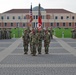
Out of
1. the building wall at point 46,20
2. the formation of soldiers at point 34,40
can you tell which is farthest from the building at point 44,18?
the formation of soldiers at point 34,40

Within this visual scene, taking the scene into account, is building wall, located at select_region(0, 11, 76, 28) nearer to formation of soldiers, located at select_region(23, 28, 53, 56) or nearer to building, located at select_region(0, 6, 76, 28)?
building, located at select_region(0, 6, 76, 28)

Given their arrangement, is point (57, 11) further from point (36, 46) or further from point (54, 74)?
point (54, 74)

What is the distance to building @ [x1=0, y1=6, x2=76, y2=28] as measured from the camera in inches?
4715

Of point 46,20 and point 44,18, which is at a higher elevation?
point 44,18

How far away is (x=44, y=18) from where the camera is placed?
121000 mm

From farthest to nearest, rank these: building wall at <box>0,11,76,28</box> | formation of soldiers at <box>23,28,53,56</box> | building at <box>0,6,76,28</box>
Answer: building at <box>0,6,76,28</box> → building wall at <box>0,11,76,28</box> → formation of soldiers at <box>23,28,53,56</box>

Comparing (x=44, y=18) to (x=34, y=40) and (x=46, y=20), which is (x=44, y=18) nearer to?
(x=46, y=20)

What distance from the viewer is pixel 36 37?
18438 mm

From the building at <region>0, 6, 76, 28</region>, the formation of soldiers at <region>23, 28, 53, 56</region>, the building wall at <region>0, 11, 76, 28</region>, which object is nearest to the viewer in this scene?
the formation of soldiers at <region>23, 28, 53, 56</region>

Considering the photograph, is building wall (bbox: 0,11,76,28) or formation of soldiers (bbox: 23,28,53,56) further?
building wall (bbox: 0,11,76,28)

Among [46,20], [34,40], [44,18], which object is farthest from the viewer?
[44,18]

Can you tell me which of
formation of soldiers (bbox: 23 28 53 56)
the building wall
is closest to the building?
the building wall

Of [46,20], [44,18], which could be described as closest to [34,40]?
[46,20]

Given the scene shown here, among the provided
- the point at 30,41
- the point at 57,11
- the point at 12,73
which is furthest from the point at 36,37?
the point at 57,11
